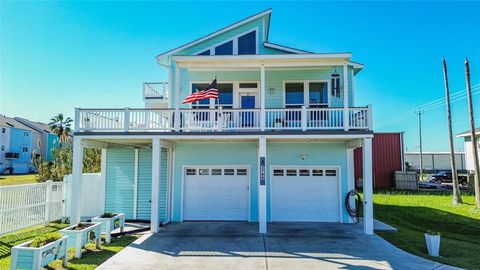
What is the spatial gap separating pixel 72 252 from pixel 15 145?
159 ft

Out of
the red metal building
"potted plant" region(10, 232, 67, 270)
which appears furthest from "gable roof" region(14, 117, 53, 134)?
"potted plant" region(10, 232, 67, 270)

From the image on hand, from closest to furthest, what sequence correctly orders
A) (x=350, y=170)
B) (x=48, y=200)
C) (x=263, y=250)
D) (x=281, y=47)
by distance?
(x=263, y=250) → (x=48, y=200) → (x=350, y=170) → (x=281, y=47)

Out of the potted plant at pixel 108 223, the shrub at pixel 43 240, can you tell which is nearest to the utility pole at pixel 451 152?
the potted plant at pixel 108 223

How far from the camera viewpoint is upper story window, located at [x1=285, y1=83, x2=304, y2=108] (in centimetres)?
1296

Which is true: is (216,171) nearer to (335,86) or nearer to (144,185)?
(144,185)

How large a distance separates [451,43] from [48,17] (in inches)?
920

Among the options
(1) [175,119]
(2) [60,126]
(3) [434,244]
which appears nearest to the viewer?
(3) [434,244]

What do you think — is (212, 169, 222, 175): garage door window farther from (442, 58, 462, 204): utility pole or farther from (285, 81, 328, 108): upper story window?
(442, 58, 462, 204): utility pole

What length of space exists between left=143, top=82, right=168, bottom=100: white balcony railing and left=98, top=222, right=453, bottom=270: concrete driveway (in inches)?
→ 268

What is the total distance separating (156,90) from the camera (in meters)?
15.2

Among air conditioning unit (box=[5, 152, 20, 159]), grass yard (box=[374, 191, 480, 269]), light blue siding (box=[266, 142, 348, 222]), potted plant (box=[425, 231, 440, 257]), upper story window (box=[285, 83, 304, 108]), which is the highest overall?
→ upper story window (box=[285, 83, 304, 108])

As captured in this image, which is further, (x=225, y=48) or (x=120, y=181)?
(x=225, y=48)

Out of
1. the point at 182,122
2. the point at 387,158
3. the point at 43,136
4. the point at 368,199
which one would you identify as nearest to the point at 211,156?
the point at 182,122

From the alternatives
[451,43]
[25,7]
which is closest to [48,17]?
[25,7]
